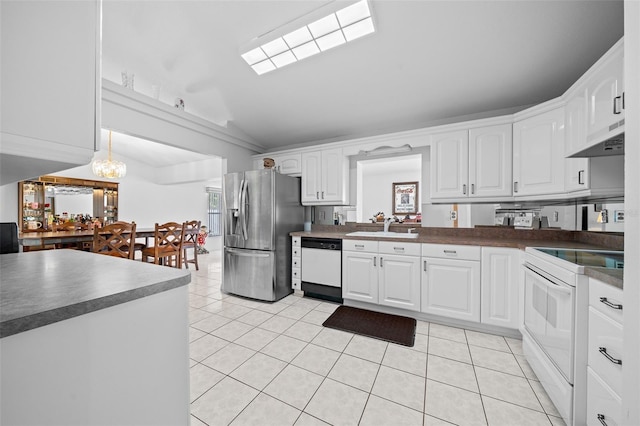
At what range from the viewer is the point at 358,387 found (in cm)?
154

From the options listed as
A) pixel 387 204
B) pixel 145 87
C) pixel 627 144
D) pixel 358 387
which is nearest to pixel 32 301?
pixel 358 387

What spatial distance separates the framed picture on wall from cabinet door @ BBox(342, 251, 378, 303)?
276 centimetres

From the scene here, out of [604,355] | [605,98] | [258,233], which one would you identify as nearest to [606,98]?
[605,98]

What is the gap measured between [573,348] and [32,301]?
7.03ft

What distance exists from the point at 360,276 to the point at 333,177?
1334 millimetres

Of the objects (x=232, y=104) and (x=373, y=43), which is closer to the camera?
(x=373, y=43)

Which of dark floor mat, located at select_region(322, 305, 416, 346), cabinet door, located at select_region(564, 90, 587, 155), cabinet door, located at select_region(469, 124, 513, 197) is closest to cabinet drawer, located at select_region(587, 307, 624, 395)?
dark floor mat, located at select_region(322, 305, 416, 346)

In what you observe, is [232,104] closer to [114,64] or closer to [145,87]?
[145,87]

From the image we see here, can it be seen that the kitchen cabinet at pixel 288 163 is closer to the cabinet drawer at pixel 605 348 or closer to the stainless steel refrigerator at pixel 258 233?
the stainless steel refrigerator at pixel 258 233

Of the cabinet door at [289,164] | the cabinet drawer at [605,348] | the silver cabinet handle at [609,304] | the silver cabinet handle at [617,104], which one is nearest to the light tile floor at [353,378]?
the cabinet drawer at [605,348]

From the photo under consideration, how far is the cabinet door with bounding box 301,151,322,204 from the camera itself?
3342mm

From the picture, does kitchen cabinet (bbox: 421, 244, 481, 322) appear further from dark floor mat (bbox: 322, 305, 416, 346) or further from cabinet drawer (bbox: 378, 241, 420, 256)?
dark floor mat (bbox: 322, 305, 416, 346)

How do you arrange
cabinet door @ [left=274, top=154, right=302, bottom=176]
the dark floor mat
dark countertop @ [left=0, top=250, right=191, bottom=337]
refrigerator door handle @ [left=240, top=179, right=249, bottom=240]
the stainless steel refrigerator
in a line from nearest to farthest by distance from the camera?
dark countertop @ [left=0, top=250, right=191, bottom=337] < the dark floor mat < the stainless steel refrigerator < refrigerator door handle @ [left=240, top=179, right=249, bottom=240] < cabinet door @ [left=274, top=154, right=302, bottom=176]

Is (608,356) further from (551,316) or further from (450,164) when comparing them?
(450,164)
